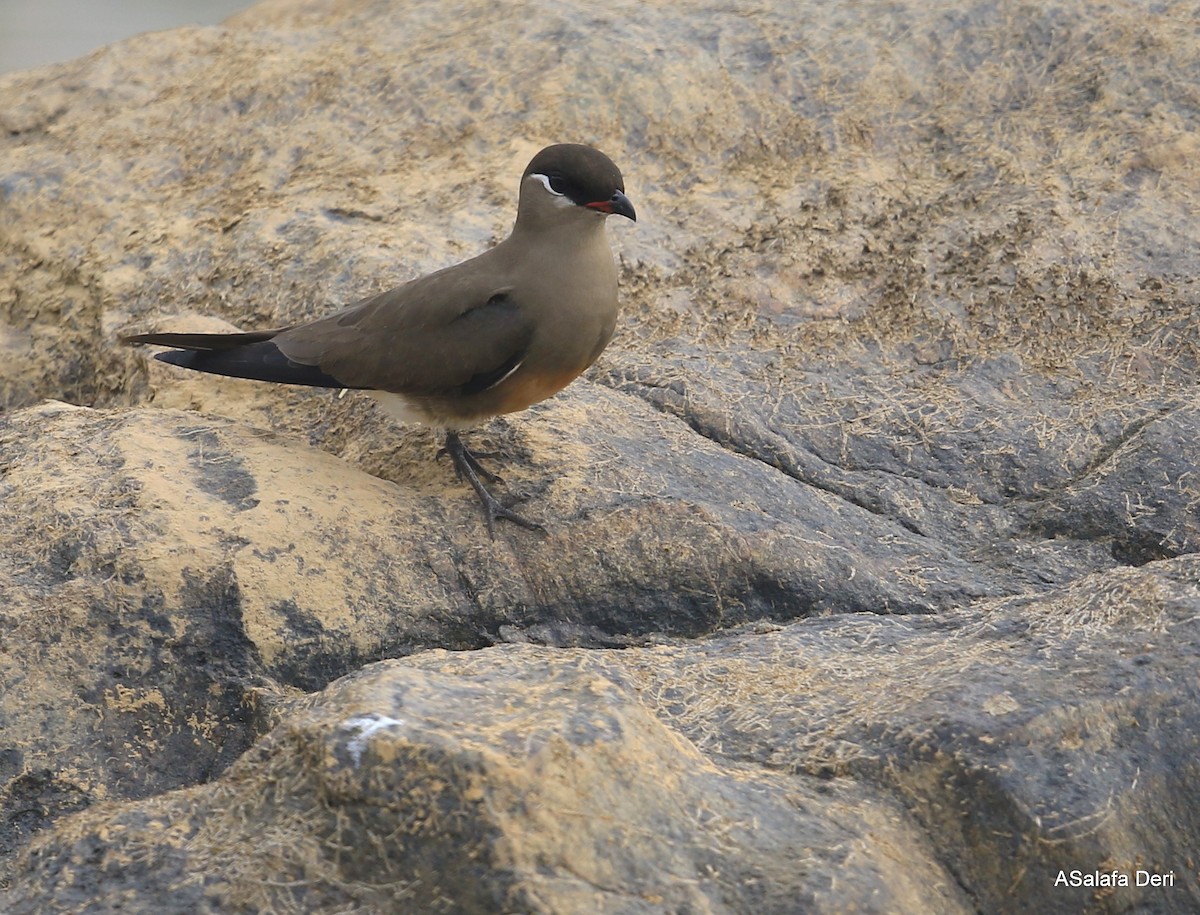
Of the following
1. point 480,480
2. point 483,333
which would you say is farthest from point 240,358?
point 480,480

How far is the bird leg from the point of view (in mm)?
4566

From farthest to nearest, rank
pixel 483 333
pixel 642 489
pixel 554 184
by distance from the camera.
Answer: pixel 554 184 < pixel 483 333 < pixel 642 489

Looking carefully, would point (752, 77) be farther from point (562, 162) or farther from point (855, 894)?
point (855, 894)

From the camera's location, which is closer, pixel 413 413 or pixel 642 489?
pixel 642 489

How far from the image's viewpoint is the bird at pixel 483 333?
4812mm

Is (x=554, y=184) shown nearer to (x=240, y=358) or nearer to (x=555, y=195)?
(x=555, y=195)

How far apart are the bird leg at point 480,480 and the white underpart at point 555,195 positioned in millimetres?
911

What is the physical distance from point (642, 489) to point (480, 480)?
0.56 meters

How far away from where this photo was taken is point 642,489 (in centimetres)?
471

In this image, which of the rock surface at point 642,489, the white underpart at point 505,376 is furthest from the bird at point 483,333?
the rock surface at point 642,489

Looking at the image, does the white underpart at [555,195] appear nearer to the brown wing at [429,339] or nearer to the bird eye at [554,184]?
the bird eye at [554,184]

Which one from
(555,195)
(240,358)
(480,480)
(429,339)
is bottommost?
(480,480)

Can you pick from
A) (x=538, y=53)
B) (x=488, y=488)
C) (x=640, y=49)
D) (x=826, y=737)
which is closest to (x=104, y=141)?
(x=538, y=53)

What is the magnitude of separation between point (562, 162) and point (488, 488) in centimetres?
120
